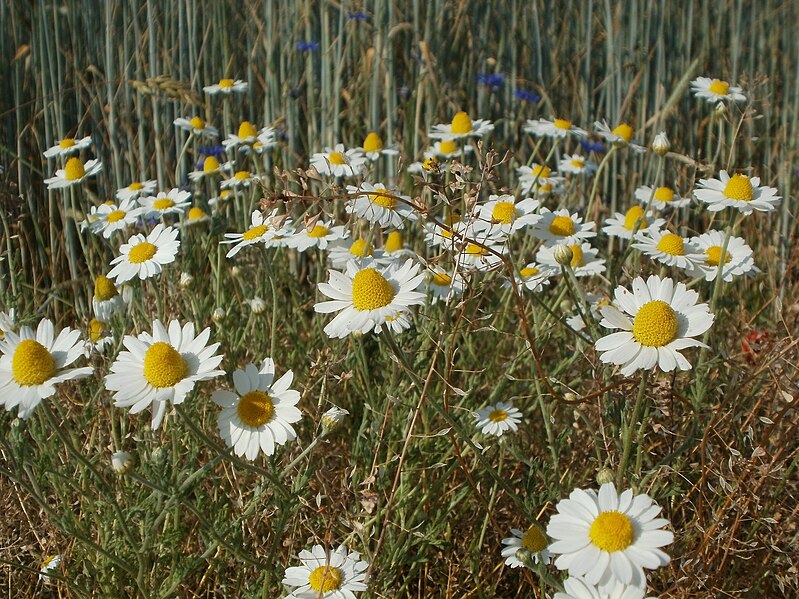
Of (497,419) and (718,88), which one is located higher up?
(718,88)

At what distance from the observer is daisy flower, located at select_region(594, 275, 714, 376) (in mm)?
1164

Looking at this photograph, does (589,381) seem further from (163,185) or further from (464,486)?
(163,185)

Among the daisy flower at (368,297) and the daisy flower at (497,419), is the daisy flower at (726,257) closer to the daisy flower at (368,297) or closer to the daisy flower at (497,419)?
the daisy flower at (497,419)

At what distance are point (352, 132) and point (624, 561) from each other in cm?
247

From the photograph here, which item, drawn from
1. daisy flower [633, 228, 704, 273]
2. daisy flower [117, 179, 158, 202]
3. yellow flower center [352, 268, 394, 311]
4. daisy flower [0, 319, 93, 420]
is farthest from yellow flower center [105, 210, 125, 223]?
daisy flower [633, 228, 704, 273]

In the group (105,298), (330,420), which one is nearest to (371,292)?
(330,420)

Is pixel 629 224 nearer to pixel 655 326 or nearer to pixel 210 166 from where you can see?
pixel 655 326

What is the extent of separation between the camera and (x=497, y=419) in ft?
5.41

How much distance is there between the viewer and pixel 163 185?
9.82ft

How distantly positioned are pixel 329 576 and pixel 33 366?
54 cm

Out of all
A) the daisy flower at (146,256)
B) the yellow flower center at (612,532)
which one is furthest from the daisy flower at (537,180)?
the yellow flower center at (612,532)

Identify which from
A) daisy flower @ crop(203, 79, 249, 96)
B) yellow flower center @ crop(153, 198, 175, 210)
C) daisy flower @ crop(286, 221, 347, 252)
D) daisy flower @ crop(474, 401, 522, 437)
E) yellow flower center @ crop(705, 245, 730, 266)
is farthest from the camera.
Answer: daisy flower @ crop(203, 79, 249, 96)

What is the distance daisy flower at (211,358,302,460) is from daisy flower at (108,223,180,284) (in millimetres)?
456

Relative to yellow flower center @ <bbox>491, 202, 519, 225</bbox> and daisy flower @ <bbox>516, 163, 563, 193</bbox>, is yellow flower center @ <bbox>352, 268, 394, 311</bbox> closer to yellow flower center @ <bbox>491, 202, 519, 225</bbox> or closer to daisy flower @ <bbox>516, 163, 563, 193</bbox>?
yellow flower center @ <bbox>491, 202, 519, 225</bbox>
